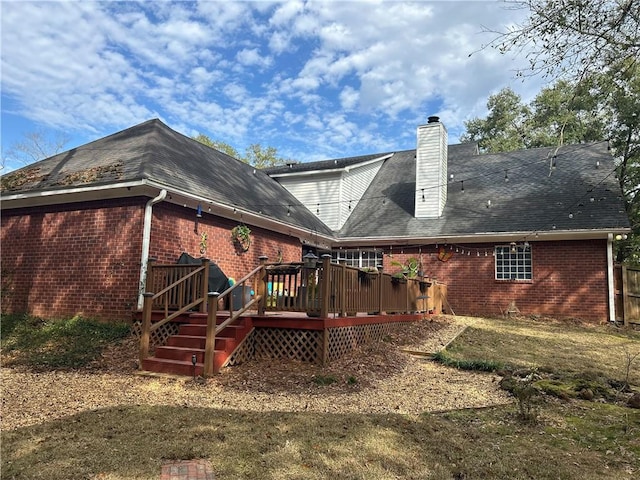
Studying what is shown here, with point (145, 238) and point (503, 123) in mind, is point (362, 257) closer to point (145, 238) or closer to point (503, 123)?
point (145, 238)

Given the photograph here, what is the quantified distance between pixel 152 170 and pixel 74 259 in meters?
2.67

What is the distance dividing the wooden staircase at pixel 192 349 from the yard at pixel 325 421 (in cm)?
27

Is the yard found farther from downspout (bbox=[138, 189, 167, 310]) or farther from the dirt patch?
downspout (bbox=[138, 189, 167, 310])

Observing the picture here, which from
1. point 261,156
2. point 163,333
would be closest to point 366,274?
point 163,333

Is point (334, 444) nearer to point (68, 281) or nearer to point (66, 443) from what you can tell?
point (66, 443)

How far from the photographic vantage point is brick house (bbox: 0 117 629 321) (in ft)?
30.6

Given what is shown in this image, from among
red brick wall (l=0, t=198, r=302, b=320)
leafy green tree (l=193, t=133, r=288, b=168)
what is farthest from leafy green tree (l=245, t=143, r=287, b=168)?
red brick wall (l=0, t=198, r=302, b=320)

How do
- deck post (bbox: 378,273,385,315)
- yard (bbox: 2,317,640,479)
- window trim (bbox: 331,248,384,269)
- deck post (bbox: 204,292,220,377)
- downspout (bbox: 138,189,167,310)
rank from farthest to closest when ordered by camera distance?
1. window trim (bbox: 331,248,384,269)
2. deck post (bbox: 378,273,385,315)
3. downspout (bbox: 138,189,167,310)
4. deck post (bbox: 204,292,220,377)
5. yard (bbox: 2,317,640,479)

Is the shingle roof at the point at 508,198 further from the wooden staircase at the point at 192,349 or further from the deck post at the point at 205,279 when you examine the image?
the wooden staircase at the point at 192,349

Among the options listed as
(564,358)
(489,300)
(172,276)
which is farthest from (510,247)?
(172,276)

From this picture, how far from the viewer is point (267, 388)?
5797 mm

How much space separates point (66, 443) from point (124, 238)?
6.01 m

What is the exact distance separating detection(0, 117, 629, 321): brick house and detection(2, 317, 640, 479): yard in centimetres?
256

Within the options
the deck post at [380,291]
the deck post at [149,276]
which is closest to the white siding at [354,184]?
the deck post at [380,291]
